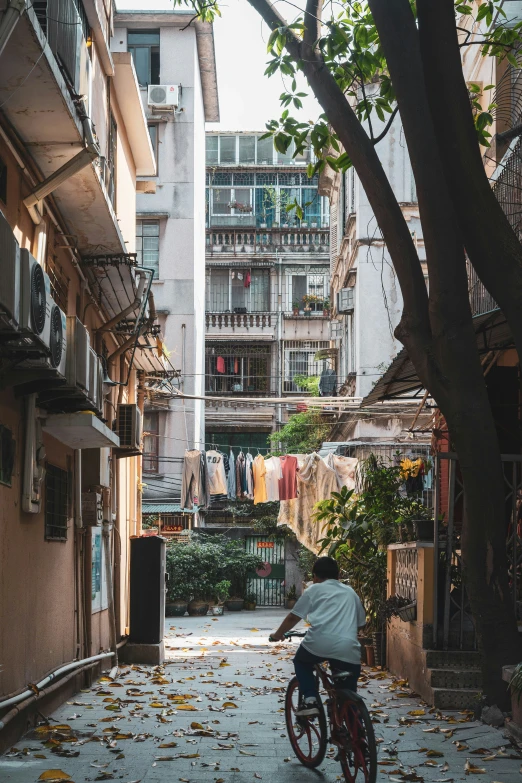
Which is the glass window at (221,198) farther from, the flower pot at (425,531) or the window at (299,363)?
the flower pot at (425,531)

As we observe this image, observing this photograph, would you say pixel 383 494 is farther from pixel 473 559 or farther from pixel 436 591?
pixel 473 559

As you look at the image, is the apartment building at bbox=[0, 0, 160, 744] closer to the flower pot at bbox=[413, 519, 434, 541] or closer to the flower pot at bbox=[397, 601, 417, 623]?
the flower pot at bbox=[413, 519, 434, 541]

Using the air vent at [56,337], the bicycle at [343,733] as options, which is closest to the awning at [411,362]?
the air vent at [56,337]

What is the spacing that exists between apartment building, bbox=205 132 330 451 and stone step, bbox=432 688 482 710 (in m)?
29.2

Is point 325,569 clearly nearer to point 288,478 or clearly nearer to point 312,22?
point 312,22

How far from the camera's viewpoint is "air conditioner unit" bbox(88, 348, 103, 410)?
10312 mm

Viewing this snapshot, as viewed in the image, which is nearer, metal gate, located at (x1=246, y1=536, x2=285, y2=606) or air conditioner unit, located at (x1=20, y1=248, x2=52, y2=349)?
air conditioner unit, located at (x1=20, y1=248, x2=52, y2=349)

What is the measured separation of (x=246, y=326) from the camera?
41.7m

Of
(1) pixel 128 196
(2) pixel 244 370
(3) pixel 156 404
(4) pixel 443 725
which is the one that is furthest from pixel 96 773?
(2) pixel 244 370

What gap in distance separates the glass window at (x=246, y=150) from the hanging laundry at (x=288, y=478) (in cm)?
1955

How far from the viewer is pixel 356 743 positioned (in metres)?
6.64

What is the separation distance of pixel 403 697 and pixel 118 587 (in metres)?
6.07

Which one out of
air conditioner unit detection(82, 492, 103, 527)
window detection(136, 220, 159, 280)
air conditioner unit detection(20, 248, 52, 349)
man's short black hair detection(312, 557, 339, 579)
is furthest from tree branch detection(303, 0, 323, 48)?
window detection(136, 220, 159, 280)

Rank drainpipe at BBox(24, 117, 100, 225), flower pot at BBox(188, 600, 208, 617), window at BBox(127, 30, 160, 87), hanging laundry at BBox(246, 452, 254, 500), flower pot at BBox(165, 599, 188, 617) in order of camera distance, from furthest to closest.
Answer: window at BBox(127, 30, 160, 87), hanging laundry at BBox(246, 452, 254, 500), flower pot at BBox(188, 600, 208, 617), flower pot at BBox(165, 599, 188, 617), drainpipe at BBox(24, 117, 100, 225)
